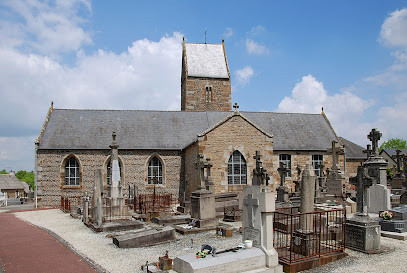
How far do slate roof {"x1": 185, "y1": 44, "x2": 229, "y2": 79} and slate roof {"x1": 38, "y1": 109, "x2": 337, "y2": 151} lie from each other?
7901mm

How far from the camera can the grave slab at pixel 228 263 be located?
6.06m

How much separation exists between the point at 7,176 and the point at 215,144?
36.3 metres

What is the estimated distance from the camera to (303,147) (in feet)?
82.6

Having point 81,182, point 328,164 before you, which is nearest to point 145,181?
point 81,182

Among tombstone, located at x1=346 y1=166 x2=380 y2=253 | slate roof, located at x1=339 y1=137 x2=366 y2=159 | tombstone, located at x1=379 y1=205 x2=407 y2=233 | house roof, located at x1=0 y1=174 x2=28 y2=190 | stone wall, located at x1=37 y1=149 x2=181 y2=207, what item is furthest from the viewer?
house roof, located at x1=0 y1=174 x2=28 y2=190

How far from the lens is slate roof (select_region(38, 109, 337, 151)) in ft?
78.2

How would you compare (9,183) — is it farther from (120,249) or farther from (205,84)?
(120,249)

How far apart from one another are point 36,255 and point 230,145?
1362 cm

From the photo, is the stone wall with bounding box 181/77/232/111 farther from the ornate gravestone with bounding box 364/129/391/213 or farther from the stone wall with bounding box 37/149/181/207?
the ornate gravestone with bounding box 364/129/391/213

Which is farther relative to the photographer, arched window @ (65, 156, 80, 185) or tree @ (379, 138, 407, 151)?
tree @ (379, 138, 407, 151)

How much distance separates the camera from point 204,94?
34188 mm

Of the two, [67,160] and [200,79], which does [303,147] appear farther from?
[67,160]

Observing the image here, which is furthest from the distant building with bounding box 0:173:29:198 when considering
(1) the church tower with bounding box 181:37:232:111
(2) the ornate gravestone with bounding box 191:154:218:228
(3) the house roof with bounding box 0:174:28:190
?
(2) the ornate gravestone with bounding box 191:154:218:228

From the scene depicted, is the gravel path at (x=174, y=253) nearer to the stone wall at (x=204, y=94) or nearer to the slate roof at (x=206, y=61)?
the stone wall at (x=204, y=94)
